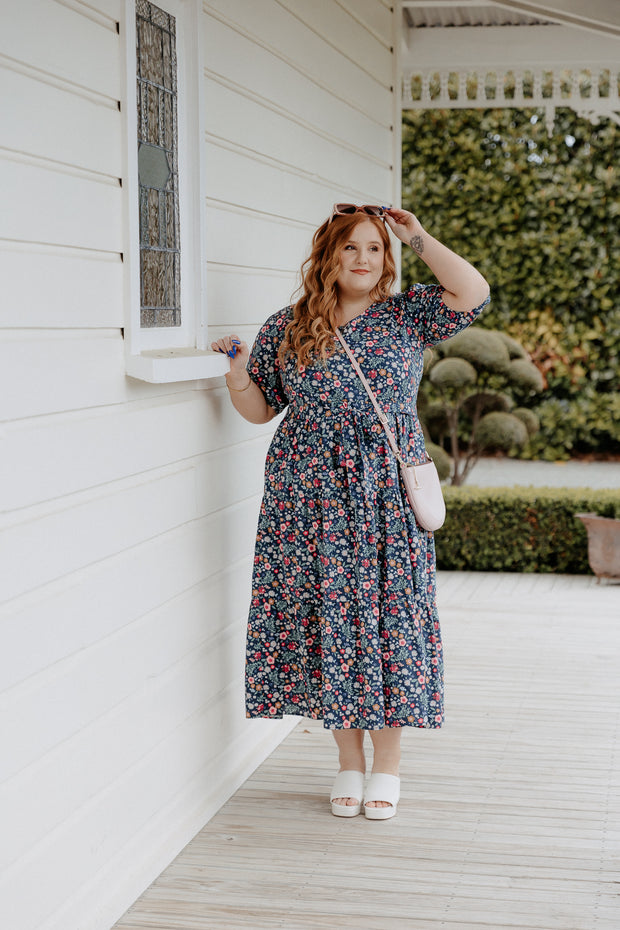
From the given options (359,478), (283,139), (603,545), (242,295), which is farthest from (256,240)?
(603,545)

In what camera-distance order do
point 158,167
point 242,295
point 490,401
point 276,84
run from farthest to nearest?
point 490,401
point 276,84
point 242,295
point 158,167

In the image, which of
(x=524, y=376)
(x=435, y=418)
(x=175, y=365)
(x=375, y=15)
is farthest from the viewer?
(x=435, y=418)

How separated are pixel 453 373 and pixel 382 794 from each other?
5.06 metres

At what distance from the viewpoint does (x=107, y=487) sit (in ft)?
8.21

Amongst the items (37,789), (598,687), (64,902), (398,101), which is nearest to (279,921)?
(64,902)

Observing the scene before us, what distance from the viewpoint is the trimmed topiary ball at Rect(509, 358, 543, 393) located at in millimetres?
8168

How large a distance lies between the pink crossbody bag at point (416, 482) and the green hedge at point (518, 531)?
12.6 ft

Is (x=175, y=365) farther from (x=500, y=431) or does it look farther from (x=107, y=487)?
(x=500, y=431)

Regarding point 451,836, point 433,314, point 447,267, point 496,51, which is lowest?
point 451,836

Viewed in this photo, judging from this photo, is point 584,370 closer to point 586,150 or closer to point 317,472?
point 586,150

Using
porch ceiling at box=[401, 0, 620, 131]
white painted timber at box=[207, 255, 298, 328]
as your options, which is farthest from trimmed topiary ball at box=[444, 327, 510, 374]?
white painted timber at box=[207, 255, 298, 328]

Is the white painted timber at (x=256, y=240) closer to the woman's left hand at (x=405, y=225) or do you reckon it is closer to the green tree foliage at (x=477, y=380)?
the woman's left hand at (x=405, y=225)

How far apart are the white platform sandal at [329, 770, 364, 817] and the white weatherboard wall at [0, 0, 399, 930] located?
12.7 inches

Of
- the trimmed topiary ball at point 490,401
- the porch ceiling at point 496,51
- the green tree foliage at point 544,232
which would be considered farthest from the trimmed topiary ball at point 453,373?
the green tree foliage at point 544,232
